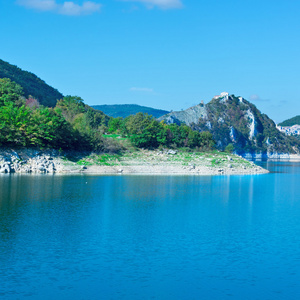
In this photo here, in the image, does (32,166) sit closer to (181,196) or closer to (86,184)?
(86,184)

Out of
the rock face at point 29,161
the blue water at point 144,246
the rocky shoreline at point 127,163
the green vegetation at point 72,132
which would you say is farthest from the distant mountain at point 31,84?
the blue water at point 144,246

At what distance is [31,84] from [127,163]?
83.2 m

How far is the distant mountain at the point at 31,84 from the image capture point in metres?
120

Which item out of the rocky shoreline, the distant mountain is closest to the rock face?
the rocky shoreline

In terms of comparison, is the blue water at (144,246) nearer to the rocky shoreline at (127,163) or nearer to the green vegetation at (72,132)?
the rocky shoreline at (127,163)

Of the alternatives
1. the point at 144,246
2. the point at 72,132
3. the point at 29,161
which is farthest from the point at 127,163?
the point at 144,246

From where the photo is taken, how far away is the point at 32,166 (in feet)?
179

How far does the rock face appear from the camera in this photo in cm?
5284

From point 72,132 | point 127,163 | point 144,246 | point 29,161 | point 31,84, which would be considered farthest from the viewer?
point 31,84

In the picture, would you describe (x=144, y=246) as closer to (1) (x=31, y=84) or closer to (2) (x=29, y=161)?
(2) (x=29, y=161)

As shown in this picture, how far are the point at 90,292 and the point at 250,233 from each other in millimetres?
12205

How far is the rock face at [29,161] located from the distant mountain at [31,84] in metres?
61.4

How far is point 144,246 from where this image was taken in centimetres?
2100

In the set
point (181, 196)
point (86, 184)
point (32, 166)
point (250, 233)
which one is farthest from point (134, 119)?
point (250, 233)
